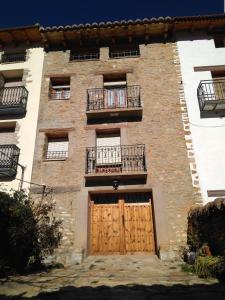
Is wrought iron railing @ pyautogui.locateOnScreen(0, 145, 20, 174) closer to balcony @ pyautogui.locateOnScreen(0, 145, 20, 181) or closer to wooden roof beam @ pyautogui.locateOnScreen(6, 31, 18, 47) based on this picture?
balcony @ pyautogui.locateOnScreen(0, 145, 20, 181)

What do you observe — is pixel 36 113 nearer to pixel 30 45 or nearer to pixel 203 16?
pixel 30 45

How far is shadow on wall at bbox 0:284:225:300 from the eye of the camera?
5383 millimetres

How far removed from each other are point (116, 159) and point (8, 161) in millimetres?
5011

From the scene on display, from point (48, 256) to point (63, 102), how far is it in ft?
24.9

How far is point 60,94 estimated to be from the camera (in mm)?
15148

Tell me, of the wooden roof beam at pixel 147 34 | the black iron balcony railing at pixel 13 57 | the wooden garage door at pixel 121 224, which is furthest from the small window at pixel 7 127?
the wooden roof beam at pixel 147 34

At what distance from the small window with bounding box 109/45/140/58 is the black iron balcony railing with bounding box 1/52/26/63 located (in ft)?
17.4

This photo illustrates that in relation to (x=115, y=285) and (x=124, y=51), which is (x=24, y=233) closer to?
(x=115, y=285)

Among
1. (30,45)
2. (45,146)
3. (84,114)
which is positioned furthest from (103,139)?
(30,45)

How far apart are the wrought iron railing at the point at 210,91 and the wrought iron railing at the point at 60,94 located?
22.8 feet

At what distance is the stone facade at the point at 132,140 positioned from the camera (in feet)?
36.8

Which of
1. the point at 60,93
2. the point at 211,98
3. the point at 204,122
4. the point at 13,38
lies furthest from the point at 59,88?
the point at 211,98

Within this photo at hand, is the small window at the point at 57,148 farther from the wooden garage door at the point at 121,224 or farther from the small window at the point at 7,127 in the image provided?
the wooden garage door at the point at 121,224

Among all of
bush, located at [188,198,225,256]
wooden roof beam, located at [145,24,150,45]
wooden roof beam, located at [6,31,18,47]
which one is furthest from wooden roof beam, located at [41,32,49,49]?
bush, located at [188,198,225,256]
